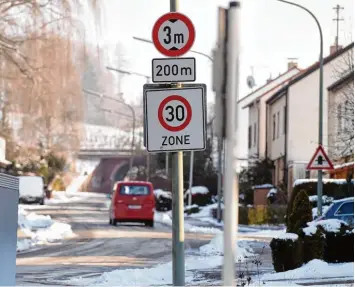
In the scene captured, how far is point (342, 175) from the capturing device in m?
43.2

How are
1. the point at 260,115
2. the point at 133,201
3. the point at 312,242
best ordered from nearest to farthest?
the point at 312,242 → the point at 133,201 → the point at 260,115

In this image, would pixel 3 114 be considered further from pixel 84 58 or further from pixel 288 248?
pixel 288 248

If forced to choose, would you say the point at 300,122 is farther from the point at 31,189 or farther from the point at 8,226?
the point at 8,226

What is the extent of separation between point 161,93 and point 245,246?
1586 cm

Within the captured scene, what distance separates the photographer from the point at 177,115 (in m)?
10.2

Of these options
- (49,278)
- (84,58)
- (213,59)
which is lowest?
(49,278)

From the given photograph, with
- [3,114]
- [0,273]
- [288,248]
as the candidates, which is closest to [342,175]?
[3,114]

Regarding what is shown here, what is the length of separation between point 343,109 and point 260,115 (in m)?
27.9

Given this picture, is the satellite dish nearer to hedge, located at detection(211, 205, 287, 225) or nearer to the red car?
hedge, located at detection(211, 205, 287, 225)

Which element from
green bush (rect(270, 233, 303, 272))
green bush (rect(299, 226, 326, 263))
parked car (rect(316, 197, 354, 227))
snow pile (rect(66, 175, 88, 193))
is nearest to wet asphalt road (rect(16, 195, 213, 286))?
green bush (rect(270, 233, 303, 272))

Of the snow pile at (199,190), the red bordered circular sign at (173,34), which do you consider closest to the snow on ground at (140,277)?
the red bordered circular sign at (173,34)

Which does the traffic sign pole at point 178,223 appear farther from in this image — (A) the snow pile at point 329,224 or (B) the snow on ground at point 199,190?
(B) the snow on ground at point 199,190

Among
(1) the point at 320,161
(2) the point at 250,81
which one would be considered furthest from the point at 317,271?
(2) the point at 250,81

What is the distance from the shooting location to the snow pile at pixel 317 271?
17188mm
